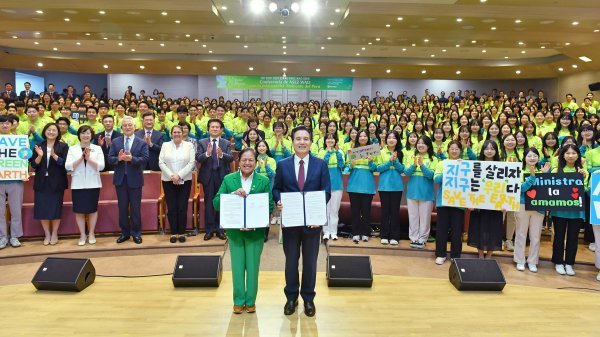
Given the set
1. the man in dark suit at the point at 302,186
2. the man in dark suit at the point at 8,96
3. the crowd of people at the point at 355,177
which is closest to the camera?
the man in dark suit at the point at 302,186

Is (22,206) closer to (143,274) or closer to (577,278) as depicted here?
(143,274)

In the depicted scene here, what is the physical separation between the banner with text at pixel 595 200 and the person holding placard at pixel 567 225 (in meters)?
0.13

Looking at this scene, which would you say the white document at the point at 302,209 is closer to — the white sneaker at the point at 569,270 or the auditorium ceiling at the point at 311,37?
the white sneaker at the point at 569,270

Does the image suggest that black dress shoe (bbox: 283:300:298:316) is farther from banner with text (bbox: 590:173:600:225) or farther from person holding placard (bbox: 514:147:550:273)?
banner with text (bbox: 590:173:600:225)

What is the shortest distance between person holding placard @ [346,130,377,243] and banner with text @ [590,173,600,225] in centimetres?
240

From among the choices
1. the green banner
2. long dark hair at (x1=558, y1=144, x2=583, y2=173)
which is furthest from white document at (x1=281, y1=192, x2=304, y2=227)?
the green banner

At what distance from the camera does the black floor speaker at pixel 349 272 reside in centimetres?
419

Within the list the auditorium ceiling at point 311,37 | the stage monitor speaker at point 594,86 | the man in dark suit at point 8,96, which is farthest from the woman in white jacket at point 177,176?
the stage monitor speaker at point 594,86

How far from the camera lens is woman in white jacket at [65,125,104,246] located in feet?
17.0

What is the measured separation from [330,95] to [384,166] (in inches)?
621

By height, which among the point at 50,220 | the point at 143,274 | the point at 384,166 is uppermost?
the point at 384,166

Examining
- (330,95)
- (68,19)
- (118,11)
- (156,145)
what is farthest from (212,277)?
(330,95)

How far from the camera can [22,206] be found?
5.43m

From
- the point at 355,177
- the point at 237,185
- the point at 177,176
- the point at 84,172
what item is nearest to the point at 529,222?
the point at 355,177
